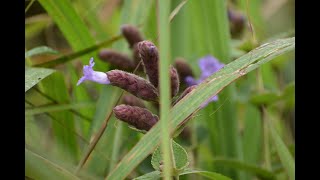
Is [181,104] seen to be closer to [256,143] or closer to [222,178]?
[222,178]

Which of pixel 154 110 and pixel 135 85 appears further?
pixel 154 110

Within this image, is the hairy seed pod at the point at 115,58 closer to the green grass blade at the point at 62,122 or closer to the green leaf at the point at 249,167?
the green grass blade at the point at 62,122

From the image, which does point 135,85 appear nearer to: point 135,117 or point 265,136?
point 135,117

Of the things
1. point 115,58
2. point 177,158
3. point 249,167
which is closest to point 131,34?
point 115,58

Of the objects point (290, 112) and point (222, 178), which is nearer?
point (222, 178)

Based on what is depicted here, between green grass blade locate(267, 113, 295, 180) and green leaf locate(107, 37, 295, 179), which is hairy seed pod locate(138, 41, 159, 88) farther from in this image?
green grass blade locate(267, 113, 295, 180)
